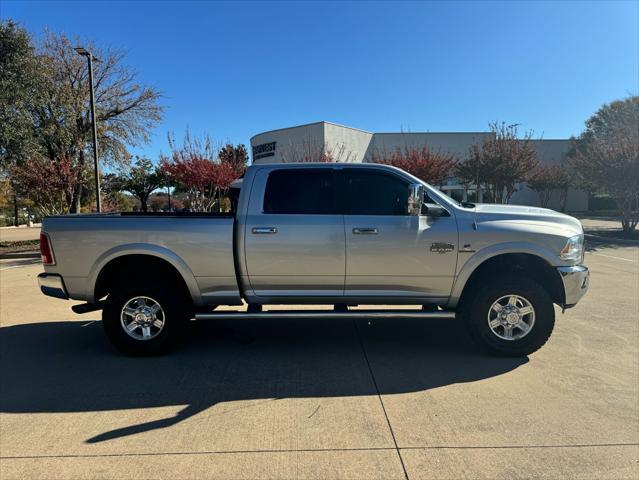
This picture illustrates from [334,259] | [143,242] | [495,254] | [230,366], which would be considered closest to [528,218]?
[495,254]

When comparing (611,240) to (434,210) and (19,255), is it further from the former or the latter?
Result: (19,255)

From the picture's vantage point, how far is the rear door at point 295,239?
14.7 feet

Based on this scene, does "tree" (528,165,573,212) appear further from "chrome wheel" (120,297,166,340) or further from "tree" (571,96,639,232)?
"chrome wheel" (120,297,166,340)

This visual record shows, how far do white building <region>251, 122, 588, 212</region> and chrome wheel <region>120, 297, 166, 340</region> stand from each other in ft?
73.6

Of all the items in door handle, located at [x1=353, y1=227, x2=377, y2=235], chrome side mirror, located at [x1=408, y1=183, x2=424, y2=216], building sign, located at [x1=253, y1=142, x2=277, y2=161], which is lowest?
door handle, located at [x1=353, y1=227, x2=377, y2=235]

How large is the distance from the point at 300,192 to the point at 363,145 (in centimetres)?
3077

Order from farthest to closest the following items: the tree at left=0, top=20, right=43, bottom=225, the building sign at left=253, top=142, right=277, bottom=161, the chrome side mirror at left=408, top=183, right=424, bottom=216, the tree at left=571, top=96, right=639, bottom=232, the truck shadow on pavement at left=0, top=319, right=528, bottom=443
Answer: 1. the building sign at left=253, top=142, right=277, bottom=161
2. the tree at left=571, top=96, right=639, bottom=232
3. the tree at left=0, top=20, right=43, bottom=225
4. the chrome side mirror at left=408, top=183, right=424, bottom=216
5. the truck shadow on pavement at left=0, top=319, right=528, bottom=443

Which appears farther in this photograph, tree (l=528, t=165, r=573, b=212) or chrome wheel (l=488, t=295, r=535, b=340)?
tree (l=528, t=165, r=573, b=212)

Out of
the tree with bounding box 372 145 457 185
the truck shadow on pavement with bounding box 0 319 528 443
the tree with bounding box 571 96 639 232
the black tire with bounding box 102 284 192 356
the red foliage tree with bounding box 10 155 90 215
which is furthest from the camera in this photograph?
the tree with bounding box 372 145 457 185

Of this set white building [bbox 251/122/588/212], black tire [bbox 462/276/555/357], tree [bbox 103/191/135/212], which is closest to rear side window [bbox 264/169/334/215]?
black tire [bbox 462/276/555/357]

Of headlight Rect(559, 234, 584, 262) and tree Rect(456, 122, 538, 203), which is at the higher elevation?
tree Rect(456, 122, 538, 203)

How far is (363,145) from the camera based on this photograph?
34375mm

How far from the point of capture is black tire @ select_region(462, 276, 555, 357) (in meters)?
4.43

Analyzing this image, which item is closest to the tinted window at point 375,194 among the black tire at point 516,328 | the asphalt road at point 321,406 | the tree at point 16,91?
the black tire at point 516,328
